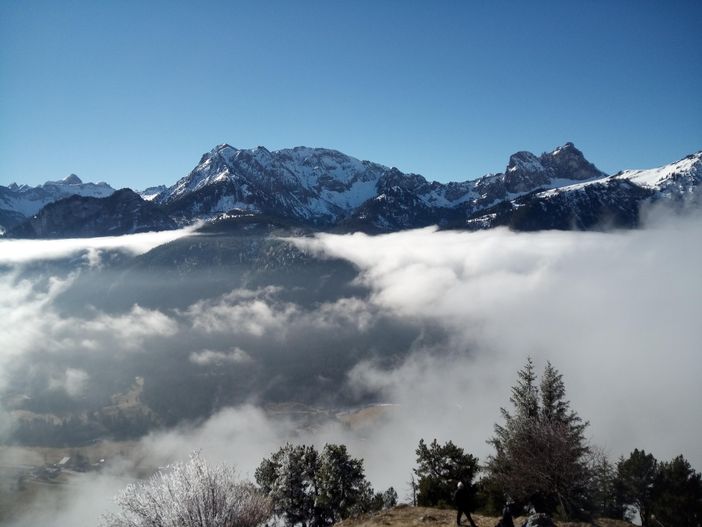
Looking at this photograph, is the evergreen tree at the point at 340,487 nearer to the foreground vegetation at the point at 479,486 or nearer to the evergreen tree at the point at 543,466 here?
the foreground vegetation at the point at 479,486

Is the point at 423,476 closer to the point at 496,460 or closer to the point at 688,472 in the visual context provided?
the point at 496,460

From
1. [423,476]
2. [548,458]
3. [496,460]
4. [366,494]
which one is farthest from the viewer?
[366,494]

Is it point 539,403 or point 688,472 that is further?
point 688,472

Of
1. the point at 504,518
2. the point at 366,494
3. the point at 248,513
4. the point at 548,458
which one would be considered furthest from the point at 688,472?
the point at 248,513

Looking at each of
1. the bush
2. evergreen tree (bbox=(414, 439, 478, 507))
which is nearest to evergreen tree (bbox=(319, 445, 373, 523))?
evergreen tree (bbox=(414, 439, 478, 507))

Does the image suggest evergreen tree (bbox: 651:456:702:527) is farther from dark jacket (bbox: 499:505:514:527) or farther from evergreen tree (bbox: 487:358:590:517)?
dark jacket (bbox: 499:505:514:527)

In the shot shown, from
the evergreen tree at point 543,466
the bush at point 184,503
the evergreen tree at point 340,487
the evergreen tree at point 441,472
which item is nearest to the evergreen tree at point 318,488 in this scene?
the evergreen tree at point 340,487

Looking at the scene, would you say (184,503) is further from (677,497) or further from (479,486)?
(677,497)

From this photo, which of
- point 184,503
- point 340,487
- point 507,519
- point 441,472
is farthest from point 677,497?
point 184,503

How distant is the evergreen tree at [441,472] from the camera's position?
56156 mm

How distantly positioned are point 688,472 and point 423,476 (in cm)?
3880

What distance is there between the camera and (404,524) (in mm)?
35719

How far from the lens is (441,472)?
58.9 metres

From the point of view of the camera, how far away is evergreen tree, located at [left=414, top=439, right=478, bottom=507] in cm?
5616
